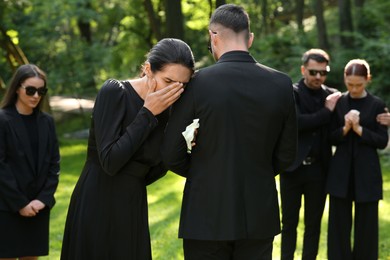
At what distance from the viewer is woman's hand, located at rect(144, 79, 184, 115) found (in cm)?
438

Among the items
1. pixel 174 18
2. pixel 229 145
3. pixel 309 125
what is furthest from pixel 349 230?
pixel 174 18

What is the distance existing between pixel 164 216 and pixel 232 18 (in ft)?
25.0

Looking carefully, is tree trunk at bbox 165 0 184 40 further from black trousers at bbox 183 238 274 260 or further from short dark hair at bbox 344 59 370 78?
black trousers at bbox 183 238 274 260

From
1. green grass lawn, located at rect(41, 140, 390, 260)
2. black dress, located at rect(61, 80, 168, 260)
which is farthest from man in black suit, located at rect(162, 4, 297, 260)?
green grass lawn, located at rect(41, 140, 390, 260)

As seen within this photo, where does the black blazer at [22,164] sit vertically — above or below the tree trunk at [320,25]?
above

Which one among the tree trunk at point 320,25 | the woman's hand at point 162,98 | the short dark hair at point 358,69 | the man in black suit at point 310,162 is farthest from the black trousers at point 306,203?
the tree trunk at point 320,25

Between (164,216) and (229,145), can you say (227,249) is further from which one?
(164,216)

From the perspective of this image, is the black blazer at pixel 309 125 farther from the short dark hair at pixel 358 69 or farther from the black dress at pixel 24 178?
the black dress at pixel 24 178

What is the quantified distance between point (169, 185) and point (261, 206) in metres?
10.4

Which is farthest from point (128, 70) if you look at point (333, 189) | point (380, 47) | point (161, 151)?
point (161, 151)

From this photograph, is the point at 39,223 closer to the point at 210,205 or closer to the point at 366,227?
the point at 210,205

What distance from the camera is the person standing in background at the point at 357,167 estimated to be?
7.21m

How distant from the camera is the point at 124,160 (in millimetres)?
4418

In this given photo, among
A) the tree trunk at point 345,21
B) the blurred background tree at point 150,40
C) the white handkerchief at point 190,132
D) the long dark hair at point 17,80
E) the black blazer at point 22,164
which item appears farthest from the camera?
the tree trunk at point 345,21
